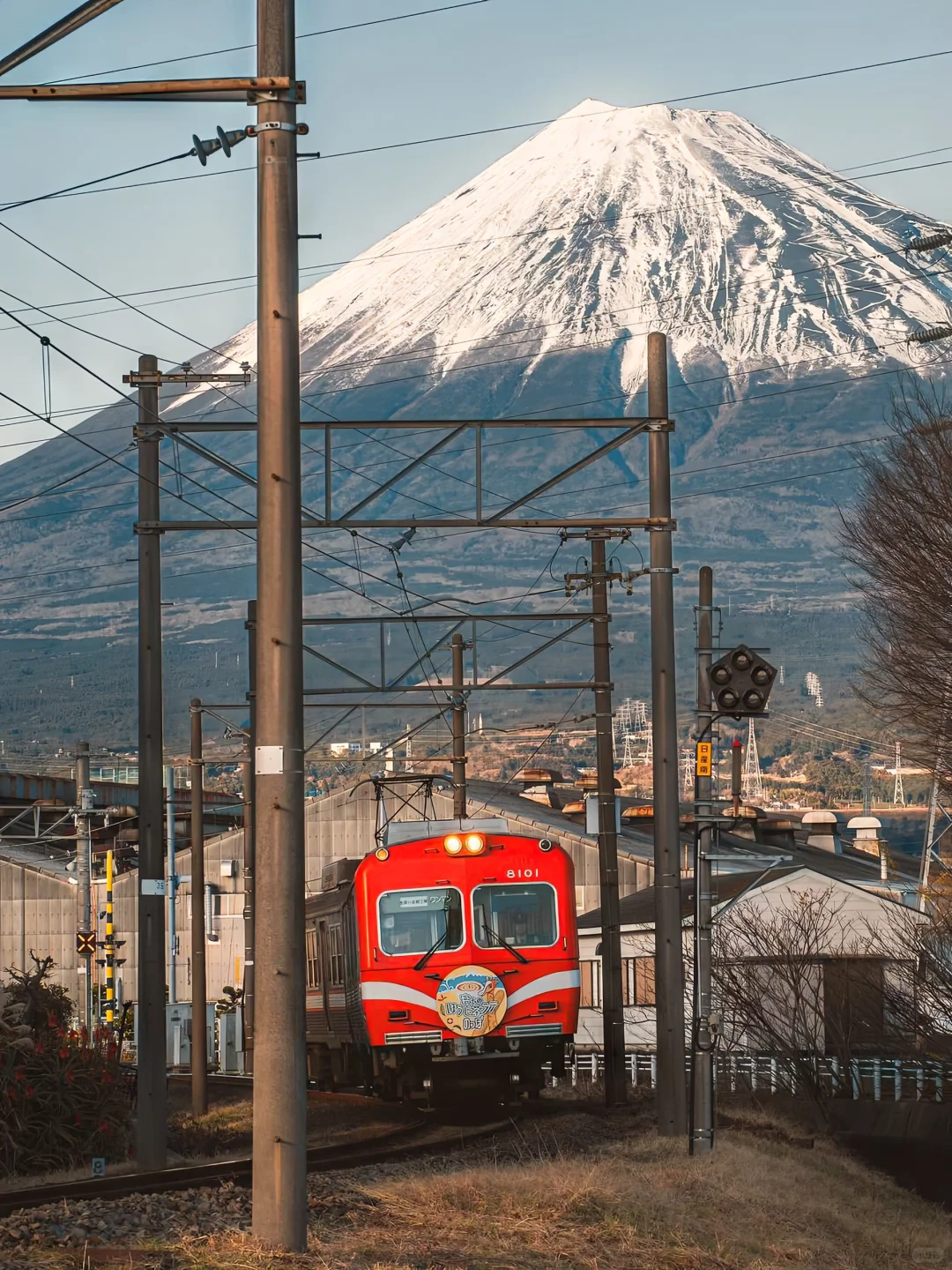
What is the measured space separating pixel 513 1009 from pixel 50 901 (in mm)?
46240

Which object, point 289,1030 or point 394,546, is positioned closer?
point 289,1030

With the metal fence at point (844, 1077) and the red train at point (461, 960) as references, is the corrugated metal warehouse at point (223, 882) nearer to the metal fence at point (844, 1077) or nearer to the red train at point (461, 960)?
the metal fence at point (844, 1077)

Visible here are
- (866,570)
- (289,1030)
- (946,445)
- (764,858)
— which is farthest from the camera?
(764,858)

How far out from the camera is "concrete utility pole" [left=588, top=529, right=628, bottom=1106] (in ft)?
78.8

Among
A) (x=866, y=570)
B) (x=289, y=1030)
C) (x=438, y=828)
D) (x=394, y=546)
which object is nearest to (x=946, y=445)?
(x=866, y=570)

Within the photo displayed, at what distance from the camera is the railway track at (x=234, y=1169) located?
13.0m

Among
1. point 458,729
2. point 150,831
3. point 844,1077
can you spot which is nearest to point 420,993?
point 150,831

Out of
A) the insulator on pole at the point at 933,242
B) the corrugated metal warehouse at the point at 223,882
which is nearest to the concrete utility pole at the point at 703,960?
the insulator on pole at the point at 933,242

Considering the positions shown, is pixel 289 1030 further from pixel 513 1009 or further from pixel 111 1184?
pixel 513 1009

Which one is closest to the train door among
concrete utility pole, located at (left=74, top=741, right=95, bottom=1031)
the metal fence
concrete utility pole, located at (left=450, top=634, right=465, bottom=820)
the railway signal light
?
the metal fence

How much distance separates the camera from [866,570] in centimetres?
2936

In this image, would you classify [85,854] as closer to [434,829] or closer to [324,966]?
[324,966]

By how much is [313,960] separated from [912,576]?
10.4 metres

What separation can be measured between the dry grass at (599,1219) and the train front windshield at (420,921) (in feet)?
11.2
